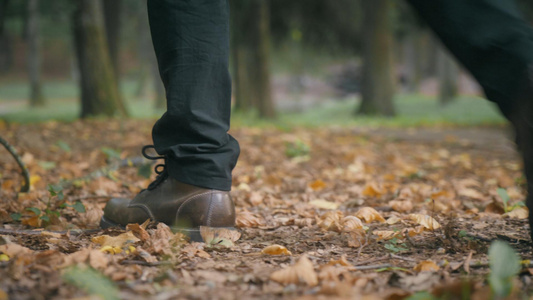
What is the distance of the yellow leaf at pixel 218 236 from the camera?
5.30 feet

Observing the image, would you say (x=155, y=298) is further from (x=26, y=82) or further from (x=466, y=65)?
(x=26, y=82)

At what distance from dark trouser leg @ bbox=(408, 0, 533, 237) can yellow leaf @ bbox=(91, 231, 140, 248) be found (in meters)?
1.18

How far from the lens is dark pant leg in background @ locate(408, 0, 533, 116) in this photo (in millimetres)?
1241

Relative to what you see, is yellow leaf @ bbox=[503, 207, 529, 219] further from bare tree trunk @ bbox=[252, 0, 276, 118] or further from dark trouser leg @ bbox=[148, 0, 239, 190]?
A: bare tree trunk @ bbox=[252, 0, 276, 118]

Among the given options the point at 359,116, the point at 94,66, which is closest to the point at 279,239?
the point at 94,66

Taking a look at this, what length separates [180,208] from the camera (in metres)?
1.68

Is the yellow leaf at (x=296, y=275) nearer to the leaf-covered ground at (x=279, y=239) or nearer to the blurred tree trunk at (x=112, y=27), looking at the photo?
the leaf-covered ground at (x=279, y=239)

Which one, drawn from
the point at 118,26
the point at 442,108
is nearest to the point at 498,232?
the point at 118,26

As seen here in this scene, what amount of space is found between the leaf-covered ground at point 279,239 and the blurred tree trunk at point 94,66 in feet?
13.0

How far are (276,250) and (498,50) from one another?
2.88 ft

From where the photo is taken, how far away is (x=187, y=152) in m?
1.63

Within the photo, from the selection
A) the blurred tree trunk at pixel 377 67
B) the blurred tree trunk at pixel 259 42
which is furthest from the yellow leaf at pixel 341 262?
the blurred tree trunk at pixel 377 67

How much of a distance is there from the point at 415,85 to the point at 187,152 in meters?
24.5

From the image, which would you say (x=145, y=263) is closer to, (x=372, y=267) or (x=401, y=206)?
(x=372, y=267)
